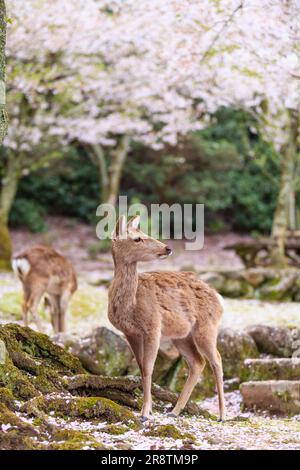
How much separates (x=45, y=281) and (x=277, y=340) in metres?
3.44

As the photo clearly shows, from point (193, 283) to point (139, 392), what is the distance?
42.3 inches

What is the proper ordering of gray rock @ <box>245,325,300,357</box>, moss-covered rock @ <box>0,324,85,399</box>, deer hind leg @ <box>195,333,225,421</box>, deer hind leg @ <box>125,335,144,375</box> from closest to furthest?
moss-covered rock @ <box>0,324,85,399</box> → deer hind leg @ <box>125,335,144,375</box> → deer hind leg @ <box>195,333,225,421</box> → gray rock @ <box>245,325,300,357</box>

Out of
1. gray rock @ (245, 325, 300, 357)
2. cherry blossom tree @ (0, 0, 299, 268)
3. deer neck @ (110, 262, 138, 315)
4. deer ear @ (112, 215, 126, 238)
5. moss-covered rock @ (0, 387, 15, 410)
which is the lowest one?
gray rock @ (245, 325, 300, 357)

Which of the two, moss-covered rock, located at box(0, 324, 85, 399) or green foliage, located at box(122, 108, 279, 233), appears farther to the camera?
green foliage, located at box(122, 108, 279, 233)

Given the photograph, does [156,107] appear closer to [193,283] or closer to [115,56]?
[115,56]

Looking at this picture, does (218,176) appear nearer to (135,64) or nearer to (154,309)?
(135,64)

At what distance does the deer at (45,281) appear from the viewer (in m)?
9.87

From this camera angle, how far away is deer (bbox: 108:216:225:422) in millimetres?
5285

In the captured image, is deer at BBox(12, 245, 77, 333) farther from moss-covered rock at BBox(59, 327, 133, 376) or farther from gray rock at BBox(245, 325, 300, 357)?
gray rock at BBox(245, 325, 300, 357)

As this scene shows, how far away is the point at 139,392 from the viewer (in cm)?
600

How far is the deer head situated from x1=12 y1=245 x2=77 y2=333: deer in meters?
4.74

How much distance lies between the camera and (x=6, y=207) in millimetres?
17672

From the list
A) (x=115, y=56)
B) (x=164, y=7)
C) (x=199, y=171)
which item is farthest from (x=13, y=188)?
(x=199, y=171)

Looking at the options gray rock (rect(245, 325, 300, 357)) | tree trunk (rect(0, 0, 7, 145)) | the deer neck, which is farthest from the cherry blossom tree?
the deer neck
